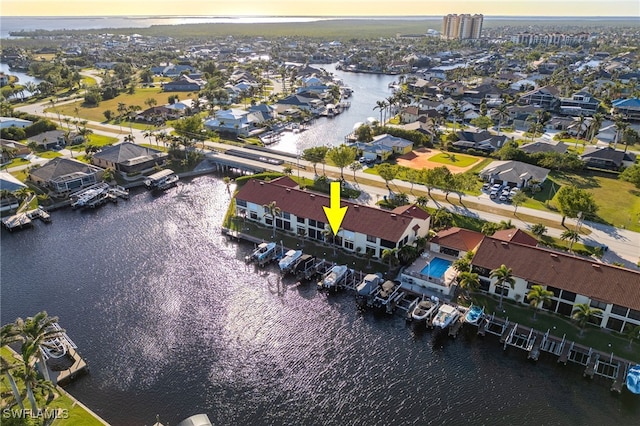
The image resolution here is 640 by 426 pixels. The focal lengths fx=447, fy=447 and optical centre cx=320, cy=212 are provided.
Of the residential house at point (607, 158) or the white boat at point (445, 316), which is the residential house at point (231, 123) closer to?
the residential house at point (607, 158)

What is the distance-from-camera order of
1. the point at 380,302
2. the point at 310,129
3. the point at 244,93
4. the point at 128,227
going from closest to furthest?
the point at 380,302 → the point at 128,227 → the point at 310,129 → the point at 244,93

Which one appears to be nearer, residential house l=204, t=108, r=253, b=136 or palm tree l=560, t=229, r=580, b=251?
palm tree l=560, t=229, r=580, b=251

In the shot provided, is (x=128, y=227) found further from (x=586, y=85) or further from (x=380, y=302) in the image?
(x=586, y=85)

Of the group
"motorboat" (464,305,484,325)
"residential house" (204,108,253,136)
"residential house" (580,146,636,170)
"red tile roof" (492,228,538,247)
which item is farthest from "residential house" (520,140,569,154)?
"residential house" (204,108,253,136)

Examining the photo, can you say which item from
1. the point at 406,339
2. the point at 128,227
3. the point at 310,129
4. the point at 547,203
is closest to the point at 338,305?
the point at 406,339

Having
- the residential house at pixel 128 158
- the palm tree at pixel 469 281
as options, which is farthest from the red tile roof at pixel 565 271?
the residential house at pixel 128 158

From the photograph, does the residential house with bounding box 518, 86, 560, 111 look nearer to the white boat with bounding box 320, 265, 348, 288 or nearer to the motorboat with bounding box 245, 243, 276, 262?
the white boat with bounding box 320, 265, 348, 288

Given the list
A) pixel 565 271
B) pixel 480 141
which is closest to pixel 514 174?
pixel 480 141
